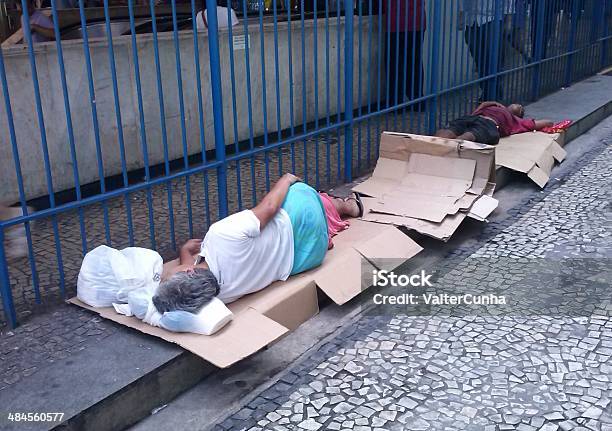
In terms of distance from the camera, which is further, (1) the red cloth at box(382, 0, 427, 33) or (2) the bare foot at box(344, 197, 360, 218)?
(1) the red cloth at box(382, 0, 427, 33)

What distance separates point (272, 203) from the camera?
3.19m

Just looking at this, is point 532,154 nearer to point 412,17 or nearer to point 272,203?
point 412,17

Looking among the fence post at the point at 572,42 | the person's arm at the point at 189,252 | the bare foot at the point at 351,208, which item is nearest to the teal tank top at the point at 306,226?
the person's arm at the point at 189,252

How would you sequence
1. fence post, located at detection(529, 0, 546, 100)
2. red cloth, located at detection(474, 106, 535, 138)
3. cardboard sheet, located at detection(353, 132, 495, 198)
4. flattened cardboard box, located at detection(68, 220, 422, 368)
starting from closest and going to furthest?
flattened cardboard box, located at detection(68, 220, 422, 368) < cardboard sheet, located at detection(353, 132, 495, 198) < red cloth, located at detection(474, 106, 535, 138) < fence post, located at detection(529, 0, 546, 100)

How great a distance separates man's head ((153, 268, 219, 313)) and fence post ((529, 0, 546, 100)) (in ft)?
20.5

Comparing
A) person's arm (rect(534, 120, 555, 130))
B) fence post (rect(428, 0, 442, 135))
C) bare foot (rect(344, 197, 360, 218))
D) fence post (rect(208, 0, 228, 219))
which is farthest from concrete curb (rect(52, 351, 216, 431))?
person's arm (rect(534, 120, 555, 130))

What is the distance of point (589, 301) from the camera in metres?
3.45

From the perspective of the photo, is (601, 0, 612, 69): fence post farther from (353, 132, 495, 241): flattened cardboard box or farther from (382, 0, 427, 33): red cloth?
(353, 132, 495, 241): flattened cardboard box

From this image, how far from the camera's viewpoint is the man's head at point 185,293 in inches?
110

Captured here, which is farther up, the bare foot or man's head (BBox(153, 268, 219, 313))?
man's head (BBox(153, 268, 219, 313))

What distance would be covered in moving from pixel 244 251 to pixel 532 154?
3.38 metres

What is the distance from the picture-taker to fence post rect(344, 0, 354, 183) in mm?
4789

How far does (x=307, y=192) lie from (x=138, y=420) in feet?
4.66

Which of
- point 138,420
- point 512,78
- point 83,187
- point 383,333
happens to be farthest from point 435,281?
point 512,78
